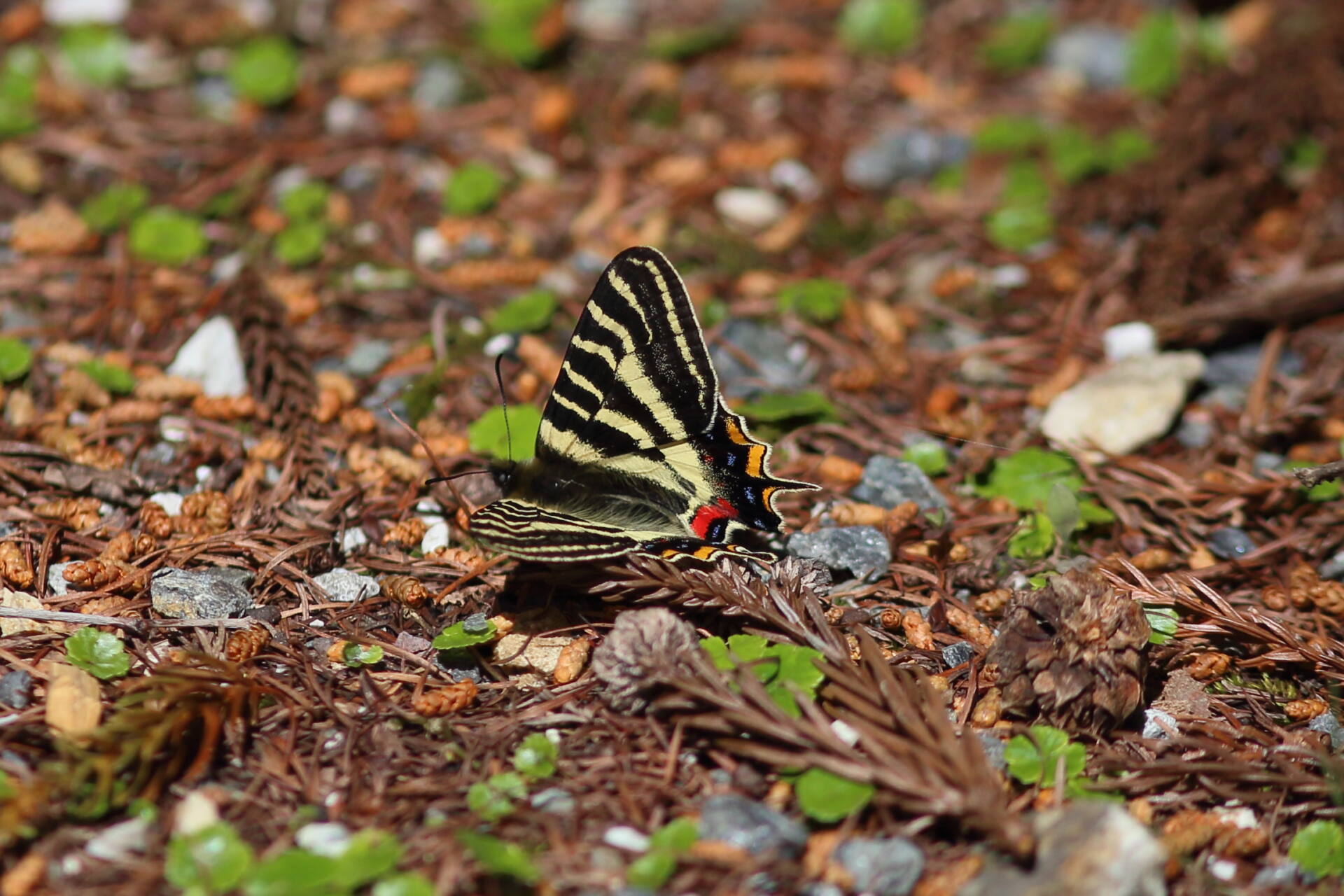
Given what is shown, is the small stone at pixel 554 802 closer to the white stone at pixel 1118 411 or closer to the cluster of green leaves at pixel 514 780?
the cluster of green leaves at pixel 514 780

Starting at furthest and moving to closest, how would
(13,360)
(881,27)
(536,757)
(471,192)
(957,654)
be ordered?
1. (881,27)
2. (471,192)
3. (13,360)
4. (957,654)
5. (536,757)

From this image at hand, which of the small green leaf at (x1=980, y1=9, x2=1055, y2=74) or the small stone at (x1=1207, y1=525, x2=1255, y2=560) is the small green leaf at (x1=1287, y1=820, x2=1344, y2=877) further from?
the small green leaf at (x1=980, y1=9, x2=1055, y2=74)

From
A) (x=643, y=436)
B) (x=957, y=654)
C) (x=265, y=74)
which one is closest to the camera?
(x=957, y=654)

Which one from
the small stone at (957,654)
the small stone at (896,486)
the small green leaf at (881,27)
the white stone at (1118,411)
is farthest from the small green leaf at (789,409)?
the small green leaf at (881,27)

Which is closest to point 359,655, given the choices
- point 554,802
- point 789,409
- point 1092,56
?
point 554,802

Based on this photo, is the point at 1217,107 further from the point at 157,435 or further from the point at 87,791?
the point at 87,791

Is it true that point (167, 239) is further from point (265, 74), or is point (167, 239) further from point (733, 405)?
point (733, 405)
